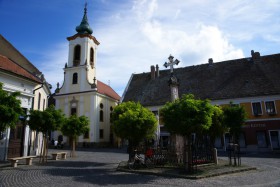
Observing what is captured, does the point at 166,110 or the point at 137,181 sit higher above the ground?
the point at 166,110

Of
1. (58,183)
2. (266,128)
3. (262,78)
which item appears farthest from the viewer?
(262,78)

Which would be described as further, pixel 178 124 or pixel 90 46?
pixel 90 46

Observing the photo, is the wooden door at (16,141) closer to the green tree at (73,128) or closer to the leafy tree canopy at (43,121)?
the leafy tree canopy at (43,121)

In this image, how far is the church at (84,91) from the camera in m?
38.2

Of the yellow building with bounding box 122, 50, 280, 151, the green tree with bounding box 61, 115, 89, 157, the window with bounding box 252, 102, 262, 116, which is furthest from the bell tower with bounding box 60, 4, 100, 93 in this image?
the window with bounding box 252, 102, 262, 116

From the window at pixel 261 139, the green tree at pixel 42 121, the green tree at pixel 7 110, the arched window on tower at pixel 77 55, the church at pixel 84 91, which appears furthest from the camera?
the arched window on tower at pixel 77 55

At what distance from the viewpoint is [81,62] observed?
40.5m

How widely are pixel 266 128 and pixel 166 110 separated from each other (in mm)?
19608

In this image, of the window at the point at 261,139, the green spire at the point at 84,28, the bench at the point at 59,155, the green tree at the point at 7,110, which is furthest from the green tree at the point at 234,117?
the green spire at the point at 84,28

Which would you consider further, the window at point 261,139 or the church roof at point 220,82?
the church roof at point 220,82

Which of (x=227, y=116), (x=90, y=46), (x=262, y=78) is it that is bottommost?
(x=227, y=116)

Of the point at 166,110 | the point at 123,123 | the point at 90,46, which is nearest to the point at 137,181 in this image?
the point at 166,110

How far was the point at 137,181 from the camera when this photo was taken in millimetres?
10055

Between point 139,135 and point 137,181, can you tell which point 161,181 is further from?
point 139,135
